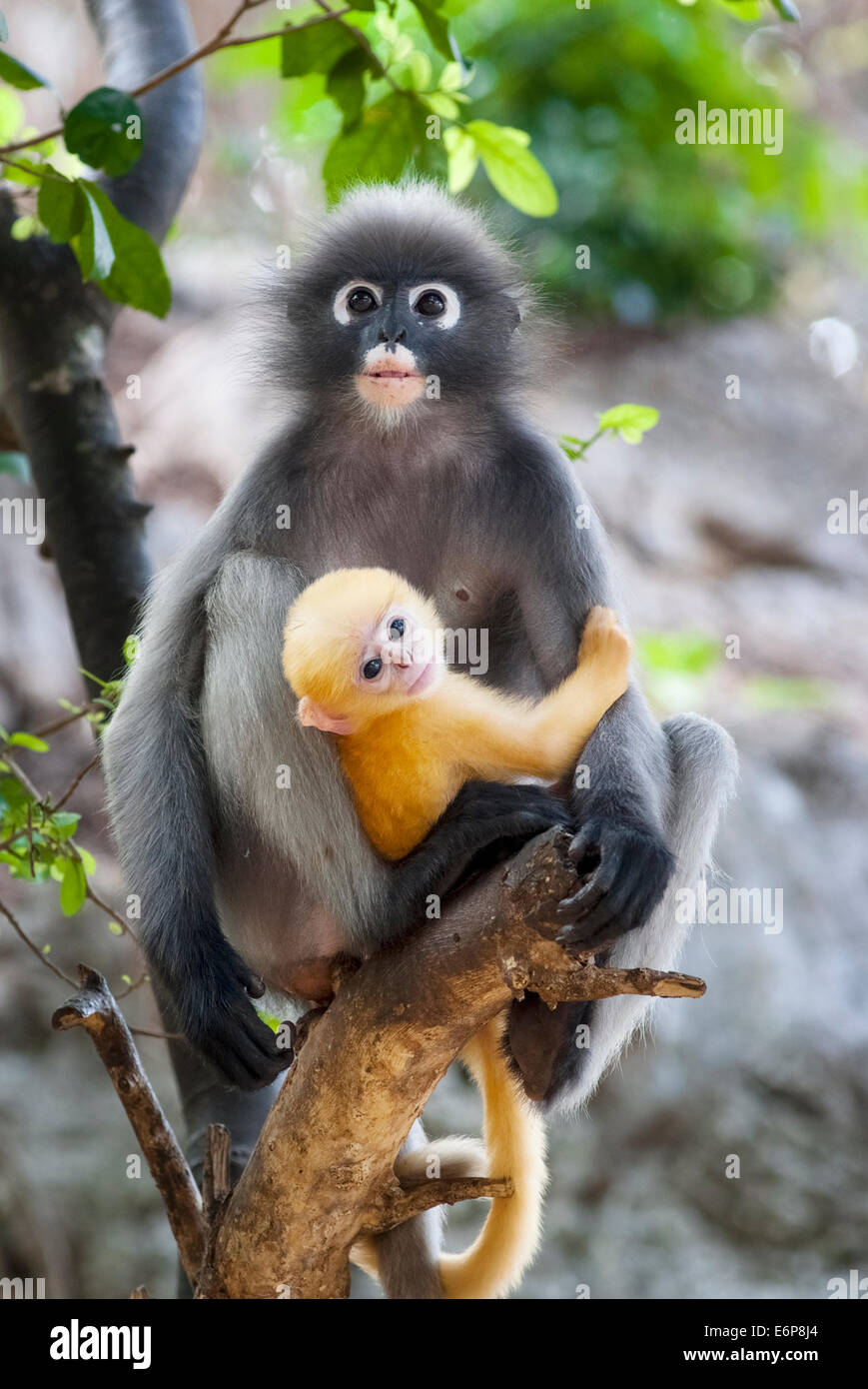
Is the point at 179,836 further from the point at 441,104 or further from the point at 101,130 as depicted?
the point at 441,104

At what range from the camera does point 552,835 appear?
2582 mm

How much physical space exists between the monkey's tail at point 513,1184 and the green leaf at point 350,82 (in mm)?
2564

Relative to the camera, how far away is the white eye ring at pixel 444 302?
3.28 m

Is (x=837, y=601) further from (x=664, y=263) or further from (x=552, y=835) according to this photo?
(x=552, y=835)

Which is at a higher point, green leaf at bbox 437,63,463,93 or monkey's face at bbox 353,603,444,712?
green leaf at bbox 437,63,463,93

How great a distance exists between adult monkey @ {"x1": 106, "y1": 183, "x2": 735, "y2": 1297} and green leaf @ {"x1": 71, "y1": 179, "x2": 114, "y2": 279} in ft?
2.07

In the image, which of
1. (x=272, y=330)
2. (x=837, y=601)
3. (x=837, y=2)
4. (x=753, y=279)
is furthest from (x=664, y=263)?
(x=272, y=330)

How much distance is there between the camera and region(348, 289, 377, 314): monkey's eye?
3.30 metres

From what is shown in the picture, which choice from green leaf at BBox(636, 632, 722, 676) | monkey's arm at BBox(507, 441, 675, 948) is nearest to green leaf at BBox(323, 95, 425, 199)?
monkey's arm at BBox(507, 441, 675, 948)

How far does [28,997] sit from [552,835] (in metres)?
4.74

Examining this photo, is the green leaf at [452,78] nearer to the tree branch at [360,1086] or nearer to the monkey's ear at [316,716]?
the monkey's ear at [316,716]

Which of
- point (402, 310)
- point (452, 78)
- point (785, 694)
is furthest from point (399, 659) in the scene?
point (785, 694)

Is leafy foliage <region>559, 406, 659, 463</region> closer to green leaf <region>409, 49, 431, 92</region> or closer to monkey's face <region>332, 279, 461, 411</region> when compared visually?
monkey's face <region>332, 279, 461, 411</region>

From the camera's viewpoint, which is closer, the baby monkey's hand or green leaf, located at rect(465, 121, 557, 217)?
the baby monkey's hand
